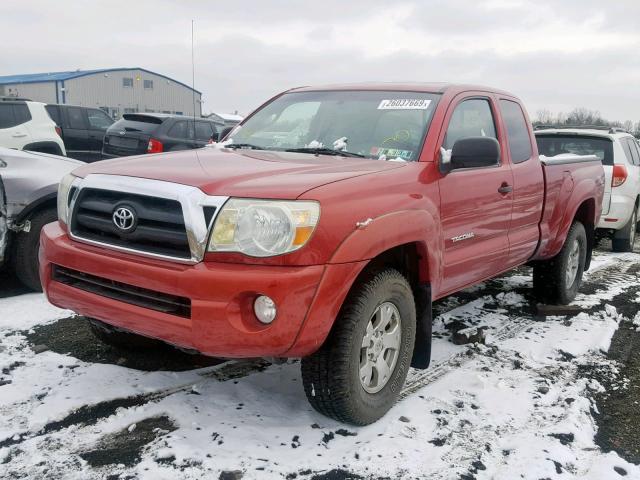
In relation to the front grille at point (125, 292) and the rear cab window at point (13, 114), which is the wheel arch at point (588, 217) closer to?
the front grille at point (125, 292)

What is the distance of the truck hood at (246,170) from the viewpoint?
8.60 feet

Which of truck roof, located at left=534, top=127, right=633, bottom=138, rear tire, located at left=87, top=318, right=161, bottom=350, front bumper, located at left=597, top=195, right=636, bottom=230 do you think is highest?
truck roof, located at left=534, top=127, right=633, bottom=138

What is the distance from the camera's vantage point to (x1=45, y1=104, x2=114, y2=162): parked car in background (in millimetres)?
12930

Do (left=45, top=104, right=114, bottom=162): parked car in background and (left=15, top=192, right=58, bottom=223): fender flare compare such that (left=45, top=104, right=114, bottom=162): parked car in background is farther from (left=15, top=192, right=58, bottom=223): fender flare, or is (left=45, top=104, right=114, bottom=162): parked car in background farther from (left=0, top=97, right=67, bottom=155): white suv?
(left=15, top=192, right=58, bottom=223): fender flare

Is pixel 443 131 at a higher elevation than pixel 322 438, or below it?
higher

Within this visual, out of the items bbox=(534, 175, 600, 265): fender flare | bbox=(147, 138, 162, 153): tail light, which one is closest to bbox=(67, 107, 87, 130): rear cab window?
bbox=(147, 138, 162, 153): tail light

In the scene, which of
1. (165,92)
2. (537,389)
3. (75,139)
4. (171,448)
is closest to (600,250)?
(537,389)

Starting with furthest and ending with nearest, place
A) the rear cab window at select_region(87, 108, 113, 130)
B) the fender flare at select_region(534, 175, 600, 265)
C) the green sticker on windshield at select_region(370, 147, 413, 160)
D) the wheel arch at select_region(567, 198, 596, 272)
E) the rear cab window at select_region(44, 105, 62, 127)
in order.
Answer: the rear cab window at select_region(87, 108, 113, 130) < the rear cab window at select_region(44, 105, 62, 127) < the wheel arch at select_region(567, 198, 596, 272) < the fender flare at select_region(534, 175, 600, 265) < the green sticker on windshield at select_region(370, 147, 413, 160)

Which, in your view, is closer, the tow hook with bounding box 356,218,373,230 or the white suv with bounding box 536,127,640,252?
the tow hook with bounding box 356,218,373,230

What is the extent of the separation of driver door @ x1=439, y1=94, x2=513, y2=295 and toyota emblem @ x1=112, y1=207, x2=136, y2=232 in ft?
5.62

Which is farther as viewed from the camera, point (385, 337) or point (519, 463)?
point (385, 337)

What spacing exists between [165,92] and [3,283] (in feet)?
158

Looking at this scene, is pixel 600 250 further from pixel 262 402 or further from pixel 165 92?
pixel 165 92

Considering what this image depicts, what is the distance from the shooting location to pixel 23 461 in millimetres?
2596
